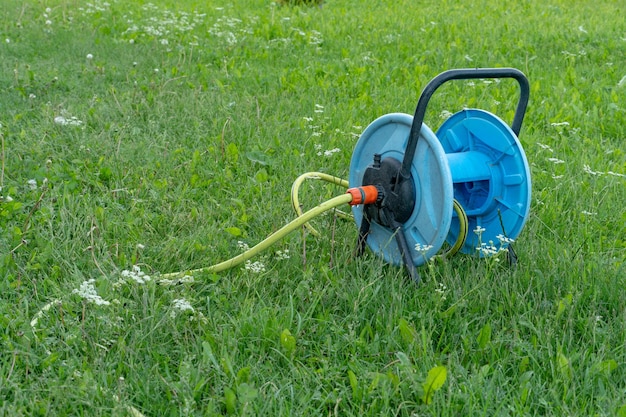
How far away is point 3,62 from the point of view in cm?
584

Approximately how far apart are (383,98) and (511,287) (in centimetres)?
269

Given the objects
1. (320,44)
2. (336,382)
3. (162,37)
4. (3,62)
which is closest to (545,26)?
(320,44)

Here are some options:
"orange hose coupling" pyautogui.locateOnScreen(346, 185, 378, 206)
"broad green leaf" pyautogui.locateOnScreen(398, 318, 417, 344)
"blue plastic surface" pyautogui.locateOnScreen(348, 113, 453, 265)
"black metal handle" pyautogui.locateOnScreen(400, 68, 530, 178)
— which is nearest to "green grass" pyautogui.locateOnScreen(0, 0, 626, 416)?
"broad green leaf" pyautogui.locateOnScreen(398, 318, 417, 344)

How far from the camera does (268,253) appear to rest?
123 inches

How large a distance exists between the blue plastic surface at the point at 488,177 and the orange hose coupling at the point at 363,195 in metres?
0.32

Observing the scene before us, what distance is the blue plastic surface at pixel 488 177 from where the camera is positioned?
2922 mm

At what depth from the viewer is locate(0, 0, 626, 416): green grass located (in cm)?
227

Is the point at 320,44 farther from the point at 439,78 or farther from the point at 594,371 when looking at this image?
the point at 594,371

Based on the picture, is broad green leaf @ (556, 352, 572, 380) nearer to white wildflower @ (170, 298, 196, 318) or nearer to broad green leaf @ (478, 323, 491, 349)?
broad green leaf @ (478, 323, 491, 349)

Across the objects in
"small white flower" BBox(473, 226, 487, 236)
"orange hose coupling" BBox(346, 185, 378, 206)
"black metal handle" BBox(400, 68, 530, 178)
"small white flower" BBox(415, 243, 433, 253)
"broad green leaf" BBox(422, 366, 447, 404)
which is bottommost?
"broad green leaf" BBox(422, 366, 447, 404)

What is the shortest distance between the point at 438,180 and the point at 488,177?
15.4 inches

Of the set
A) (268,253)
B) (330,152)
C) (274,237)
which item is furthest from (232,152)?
(274,237)

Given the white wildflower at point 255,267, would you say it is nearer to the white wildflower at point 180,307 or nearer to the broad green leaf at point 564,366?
the white wildflower at point 180,307

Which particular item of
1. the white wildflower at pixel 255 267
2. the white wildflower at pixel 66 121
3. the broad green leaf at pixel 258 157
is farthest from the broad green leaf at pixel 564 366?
the white wildflower at pixel 66 121
